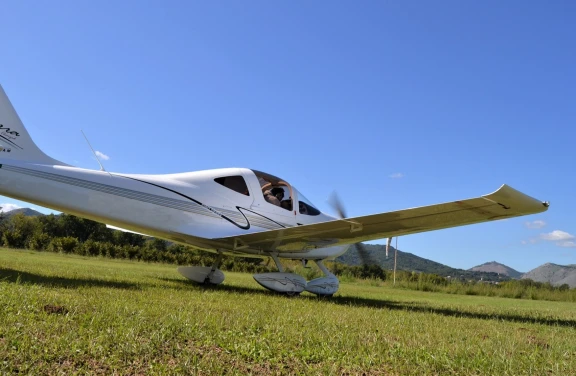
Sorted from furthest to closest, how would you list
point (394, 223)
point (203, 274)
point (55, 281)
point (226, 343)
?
point (203, 274)
point (394, 223)
point (55, 281)
point (226, 343)

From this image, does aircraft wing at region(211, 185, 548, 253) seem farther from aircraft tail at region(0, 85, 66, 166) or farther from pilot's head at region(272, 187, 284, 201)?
aircraft tail at region(0, 85, 66, 166)

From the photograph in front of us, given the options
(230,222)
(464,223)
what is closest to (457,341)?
(464,223)

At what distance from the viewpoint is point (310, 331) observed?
3943 millimetres

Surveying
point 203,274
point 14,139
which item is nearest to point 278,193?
point 203,274

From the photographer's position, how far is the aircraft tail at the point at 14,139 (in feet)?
23.0

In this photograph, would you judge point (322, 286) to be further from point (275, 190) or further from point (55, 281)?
point (55, 281)

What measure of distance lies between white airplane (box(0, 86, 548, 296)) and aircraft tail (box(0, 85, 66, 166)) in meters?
0.01

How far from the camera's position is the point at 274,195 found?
1006 cm

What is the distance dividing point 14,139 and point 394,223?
260 inches

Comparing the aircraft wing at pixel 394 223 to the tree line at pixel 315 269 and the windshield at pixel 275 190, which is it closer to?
the windshield at pixel 275 190

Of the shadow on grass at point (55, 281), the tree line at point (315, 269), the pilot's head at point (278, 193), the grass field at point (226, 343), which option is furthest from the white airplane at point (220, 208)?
the tree line at point (315, 269)

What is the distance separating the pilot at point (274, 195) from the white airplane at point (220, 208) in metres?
0.02

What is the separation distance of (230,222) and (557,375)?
6805mm

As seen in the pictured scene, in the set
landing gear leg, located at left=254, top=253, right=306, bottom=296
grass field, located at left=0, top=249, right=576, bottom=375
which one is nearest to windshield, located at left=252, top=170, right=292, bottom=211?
landing gear leg, located at left=254, top=253, right=306, bottom=296
